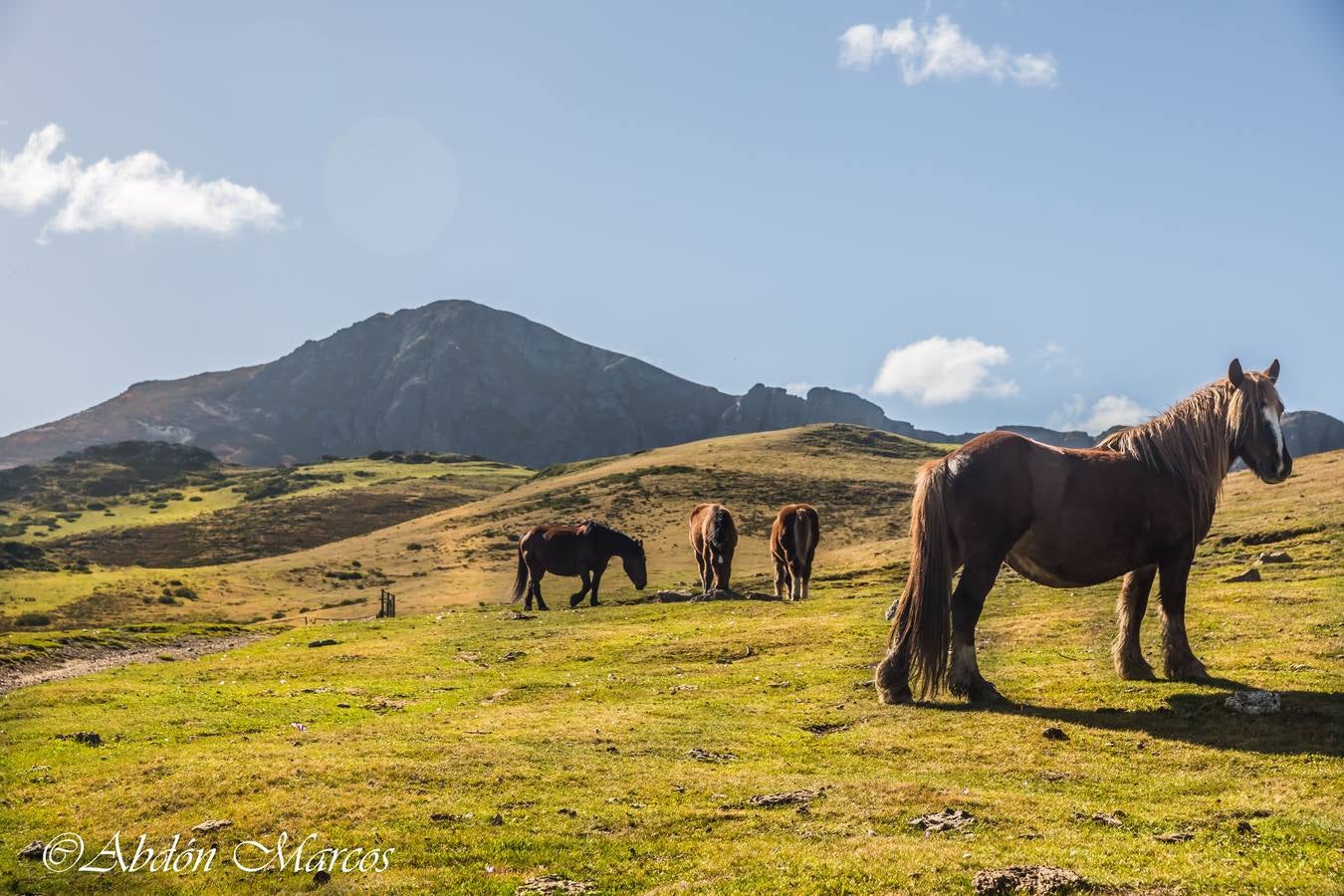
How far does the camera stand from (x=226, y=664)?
2561 cm

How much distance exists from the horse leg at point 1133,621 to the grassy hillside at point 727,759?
1.52ft

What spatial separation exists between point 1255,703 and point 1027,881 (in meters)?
6.63

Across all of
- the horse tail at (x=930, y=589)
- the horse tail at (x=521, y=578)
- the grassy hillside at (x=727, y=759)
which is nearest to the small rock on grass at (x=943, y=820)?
the grassy hillside at (x=727, y=759)

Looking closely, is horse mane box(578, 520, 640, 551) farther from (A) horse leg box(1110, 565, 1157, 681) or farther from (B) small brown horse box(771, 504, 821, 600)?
(A) horse leg box(1110, 565, 1157, 681)

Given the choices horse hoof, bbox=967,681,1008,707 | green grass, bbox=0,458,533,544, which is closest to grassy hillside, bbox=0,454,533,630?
green grass, bbox=0,458,533,544

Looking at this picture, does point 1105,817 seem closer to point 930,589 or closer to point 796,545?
point 930,589

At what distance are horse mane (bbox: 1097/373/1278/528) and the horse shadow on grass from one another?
9.61 ft

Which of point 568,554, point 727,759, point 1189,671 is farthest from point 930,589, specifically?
point 568,554

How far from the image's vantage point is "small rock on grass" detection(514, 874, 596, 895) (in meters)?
7.89

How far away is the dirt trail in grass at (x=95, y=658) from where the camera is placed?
26656 millimetres

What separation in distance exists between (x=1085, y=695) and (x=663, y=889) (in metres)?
8.72

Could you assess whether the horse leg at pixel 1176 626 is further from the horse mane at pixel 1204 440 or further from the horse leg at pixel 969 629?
the horse leg at pixel 969 629

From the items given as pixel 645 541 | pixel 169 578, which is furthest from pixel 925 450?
pixel 169 578

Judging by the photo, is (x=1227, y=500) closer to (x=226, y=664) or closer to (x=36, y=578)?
(x=226, y=664)
